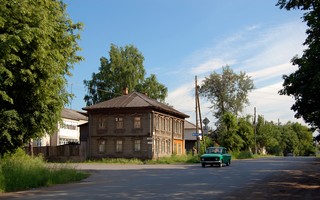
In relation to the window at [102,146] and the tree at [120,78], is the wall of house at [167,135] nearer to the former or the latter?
the window at [102,146]

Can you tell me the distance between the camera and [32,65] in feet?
58.0

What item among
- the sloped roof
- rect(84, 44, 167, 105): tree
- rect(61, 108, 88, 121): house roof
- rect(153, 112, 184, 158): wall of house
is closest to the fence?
rect(153, 112, 184, 158): wall of house

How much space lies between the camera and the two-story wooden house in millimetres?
51531

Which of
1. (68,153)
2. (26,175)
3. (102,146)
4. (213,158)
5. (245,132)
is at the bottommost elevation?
(68,153)

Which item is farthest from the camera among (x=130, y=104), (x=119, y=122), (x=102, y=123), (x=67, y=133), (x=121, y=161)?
(x=67, y=133)

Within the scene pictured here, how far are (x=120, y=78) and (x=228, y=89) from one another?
1949cm

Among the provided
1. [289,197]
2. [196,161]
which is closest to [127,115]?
[196,161]

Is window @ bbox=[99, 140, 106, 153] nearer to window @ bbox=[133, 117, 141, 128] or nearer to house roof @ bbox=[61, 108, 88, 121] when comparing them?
window @ bbox=[133, 117, 141, 128]

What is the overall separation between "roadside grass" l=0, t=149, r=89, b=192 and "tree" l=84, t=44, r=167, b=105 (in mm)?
49039

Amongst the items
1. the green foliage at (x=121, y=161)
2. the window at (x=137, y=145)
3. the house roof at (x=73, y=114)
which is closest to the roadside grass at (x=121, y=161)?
the green foliage at (x=121, y=161)

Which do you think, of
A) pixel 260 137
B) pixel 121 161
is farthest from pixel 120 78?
pixel 260 137

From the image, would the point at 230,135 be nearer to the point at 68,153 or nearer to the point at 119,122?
the point at 119,122

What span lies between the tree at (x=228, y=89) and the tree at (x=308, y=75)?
52.3 metres

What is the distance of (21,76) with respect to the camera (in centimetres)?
1772
